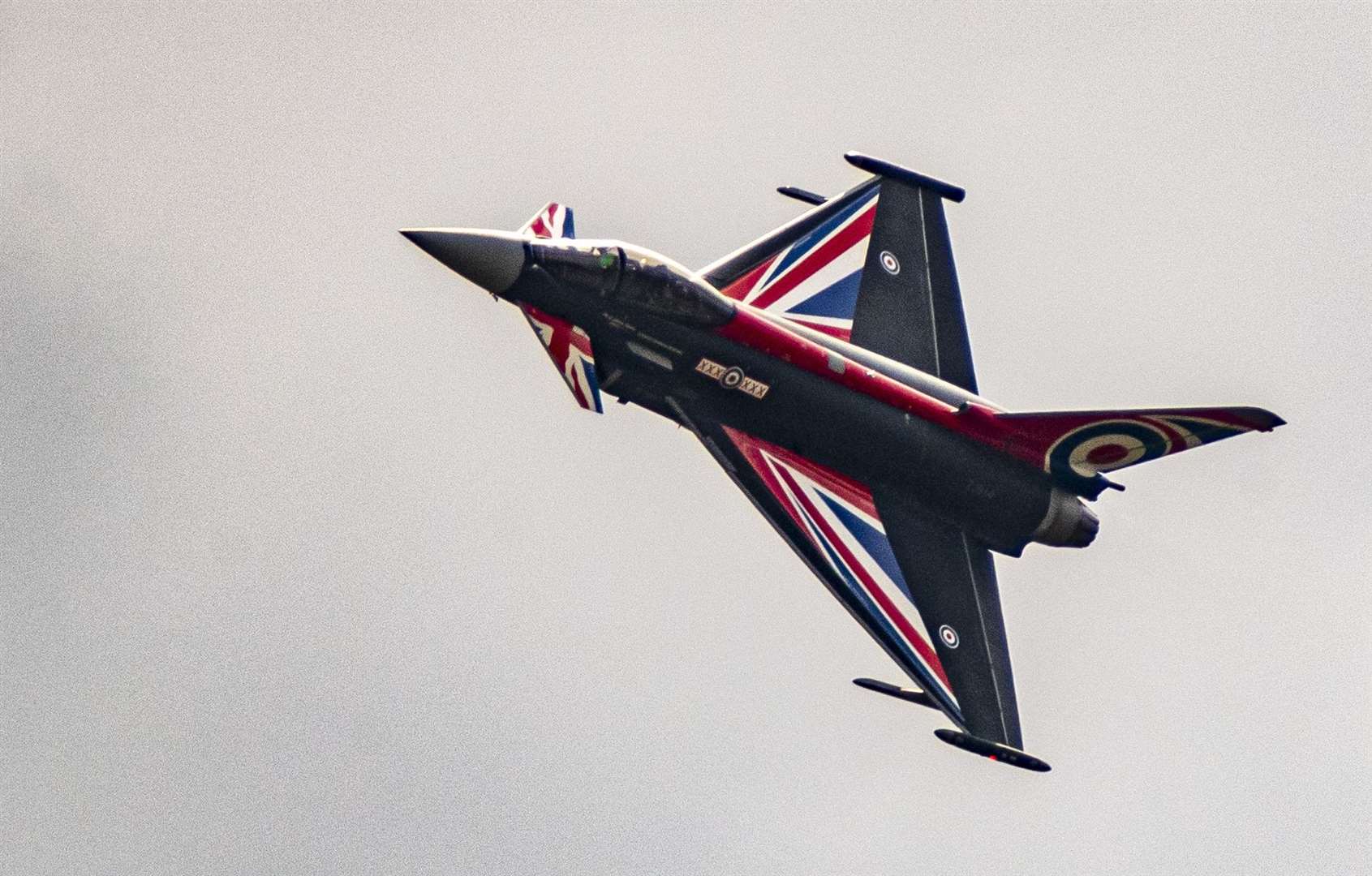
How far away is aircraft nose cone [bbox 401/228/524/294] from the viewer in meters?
49.7

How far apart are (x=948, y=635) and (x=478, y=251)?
14.2 meters

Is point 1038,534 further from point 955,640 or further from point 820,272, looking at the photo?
point 820,272

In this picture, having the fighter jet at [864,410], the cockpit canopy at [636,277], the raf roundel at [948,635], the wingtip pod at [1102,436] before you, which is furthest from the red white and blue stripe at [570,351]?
the raf roundel at [948,635]

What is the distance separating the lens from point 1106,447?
53.3 m

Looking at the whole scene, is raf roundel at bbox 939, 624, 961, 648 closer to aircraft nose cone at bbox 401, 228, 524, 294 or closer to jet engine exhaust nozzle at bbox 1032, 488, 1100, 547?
jet engine exhaust nozzle at bbox 1032, 488, 1100, 547

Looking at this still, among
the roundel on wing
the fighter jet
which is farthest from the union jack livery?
the roundel on wing

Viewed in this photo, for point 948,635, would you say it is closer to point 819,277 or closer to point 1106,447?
point 1106,447

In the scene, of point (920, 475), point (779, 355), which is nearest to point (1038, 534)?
point (920, 475)

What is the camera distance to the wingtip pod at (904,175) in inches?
2243

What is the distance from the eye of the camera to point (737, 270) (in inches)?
2112

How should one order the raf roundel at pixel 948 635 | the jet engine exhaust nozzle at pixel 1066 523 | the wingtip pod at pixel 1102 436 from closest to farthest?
the wingtip pod at pixel 1102 436 < the jet engine exhaust nozzle at pixel 1066 523 < the raf roundel at pixel 948 635

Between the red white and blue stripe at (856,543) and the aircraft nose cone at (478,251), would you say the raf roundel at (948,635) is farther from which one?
the aircraft nose cone at (478,251)

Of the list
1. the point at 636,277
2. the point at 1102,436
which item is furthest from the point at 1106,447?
the point at 636,277

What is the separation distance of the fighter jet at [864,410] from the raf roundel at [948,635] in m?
0.04
